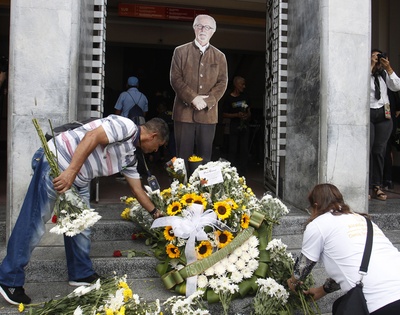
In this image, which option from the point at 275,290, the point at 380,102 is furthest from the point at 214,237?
the point at 380,102

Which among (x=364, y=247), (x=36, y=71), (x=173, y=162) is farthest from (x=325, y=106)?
(x=36, y=71)

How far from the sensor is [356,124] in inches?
209

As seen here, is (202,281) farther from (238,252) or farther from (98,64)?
(98,64)

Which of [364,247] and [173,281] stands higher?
[364,247]

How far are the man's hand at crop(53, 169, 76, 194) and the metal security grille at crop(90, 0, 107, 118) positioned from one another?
228cm

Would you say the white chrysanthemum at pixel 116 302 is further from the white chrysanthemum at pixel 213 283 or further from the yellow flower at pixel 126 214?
the yellow flower at pixel 126 214

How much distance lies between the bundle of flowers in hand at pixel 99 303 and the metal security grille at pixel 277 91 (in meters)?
3.48

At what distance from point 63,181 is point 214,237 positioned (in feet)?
4.33

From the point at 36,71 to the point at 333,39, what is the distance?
→ 3351 millimetres

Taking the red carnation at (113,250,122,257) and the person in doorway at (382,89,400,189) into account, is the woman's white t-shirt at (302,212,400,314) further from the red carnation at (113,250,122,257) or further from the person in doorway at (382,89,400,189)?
the person in doorway at (382,89,400,189)

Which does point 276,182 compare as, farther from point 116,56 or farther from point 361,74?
point 116,56

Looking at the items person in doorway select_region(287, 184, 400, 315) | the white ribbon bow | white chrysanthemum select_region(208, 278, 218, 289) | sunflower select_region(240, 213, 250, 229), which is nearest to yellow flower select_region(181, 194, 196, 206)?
the white ribbon bow

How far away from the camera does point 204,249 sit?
3.66m

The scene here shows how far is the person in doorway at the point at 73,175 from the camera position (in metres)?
3.31
